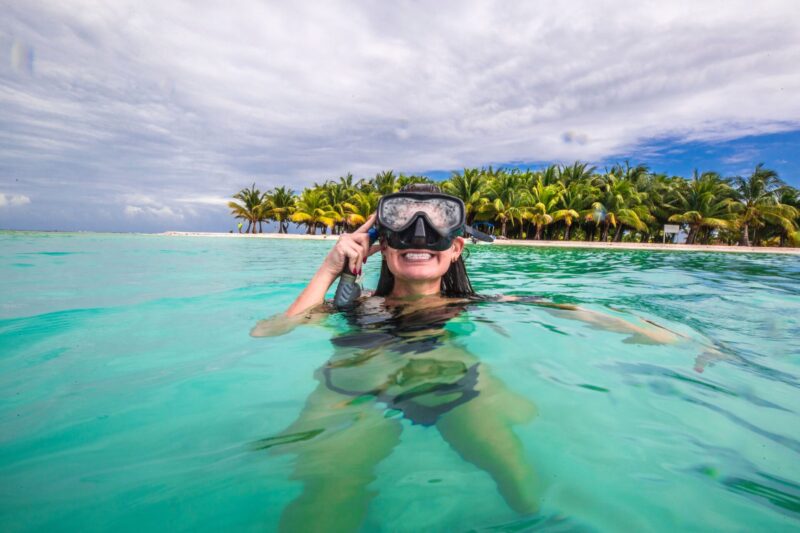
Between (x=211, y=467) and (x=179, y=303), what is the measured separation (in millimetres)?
3772

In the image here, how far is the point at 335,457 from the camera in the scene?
1.25 m

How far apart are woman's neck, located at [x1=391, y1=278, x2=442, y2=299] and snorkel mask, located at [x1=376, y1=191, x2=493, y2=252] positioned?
0.29m

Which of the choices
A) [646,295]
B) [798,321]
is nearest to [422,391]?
[798,321]

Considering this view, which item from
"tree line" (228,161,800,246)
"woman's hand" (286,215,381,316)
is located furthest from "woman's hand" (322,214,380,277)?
"tree line" (228,161,800,246)

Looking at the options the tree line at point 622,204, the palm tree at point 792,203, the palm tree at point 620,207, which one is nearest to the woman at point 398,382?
the tree line at point 622,204

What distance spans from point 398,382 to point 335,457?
567mm

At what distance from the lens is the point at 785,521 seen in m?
0.97

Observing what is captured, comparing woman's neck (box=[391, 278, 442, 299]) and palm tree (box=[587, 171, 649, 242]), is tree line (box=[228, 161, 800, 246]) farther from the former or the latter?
woman's neck (box=[391, 278, 442, 299])

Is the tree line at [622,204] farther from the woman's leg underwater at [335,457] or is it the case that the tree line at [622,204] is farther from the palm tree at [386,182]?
the woman's leg underwater at [335,457]

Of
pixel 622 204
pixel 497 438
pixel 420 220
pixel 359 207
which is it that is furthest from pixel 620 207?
pixel 497 438

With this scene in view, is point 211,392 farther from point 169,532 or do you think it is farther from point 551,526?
point 551,526

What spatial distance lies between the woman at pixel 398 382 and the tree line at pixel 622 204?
84.9ft

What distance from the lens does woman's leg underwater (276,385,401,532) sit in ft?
3.32

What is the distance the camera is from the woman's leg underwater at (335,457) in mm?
1011
